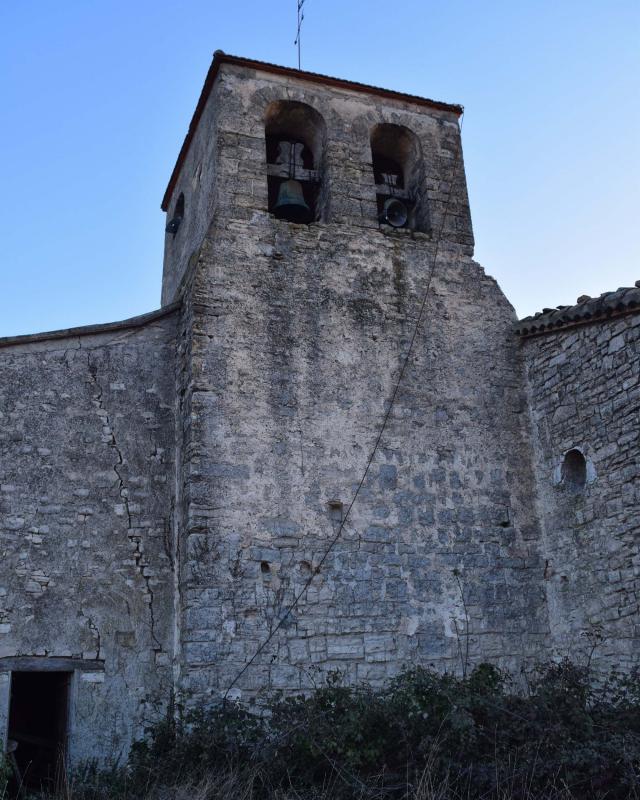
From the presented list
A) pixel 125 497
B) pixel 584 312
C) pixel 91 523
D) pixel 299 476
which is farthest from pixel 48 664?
pixel 584 312

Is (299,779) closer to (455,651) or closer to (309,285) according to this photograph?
(455,651)

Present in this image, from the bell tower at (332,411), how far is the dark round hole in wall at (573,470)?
41 cm

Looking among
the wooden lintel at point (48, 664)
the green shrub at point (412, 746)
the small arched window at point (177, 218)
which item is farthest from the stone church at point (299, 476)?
the small arched window at point (177, 218)

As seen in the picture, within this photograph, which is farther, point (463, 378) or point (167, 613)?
point (463, 378)

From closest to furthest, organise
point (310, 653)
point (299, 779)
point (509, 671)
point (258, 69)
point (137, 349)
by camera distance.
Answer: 1. point (299, 779)
2. point (310, 653)
3. point (509, 671)
4. point (137, 349)
5. point (258, 69)

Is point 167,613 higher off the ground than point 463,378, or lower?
lower

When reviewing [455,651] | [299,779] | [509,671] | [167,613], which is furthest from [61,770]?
[509,671]

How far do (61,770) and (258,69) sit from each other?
726cm

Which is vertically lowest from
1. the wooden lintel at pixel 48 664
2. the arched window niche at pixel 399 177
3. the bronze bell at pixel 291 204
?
the wooden lintel at pixel 48 664

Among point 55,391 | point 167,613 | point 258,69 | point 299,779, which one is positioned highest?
point 258,69

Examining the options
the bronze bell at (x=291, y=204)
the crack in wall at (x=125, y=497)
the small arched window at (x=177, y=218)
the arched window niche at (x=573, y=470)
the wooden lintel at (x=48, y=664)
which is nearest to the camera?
the wooden lintel at (x=48, y=664)

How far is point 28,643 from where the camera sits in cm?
689

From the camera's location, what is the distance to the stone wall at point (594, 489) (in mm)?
7238

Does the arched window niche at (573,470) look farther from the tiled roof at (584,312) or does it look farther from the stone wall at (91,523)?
the stone wall at (91,523)
